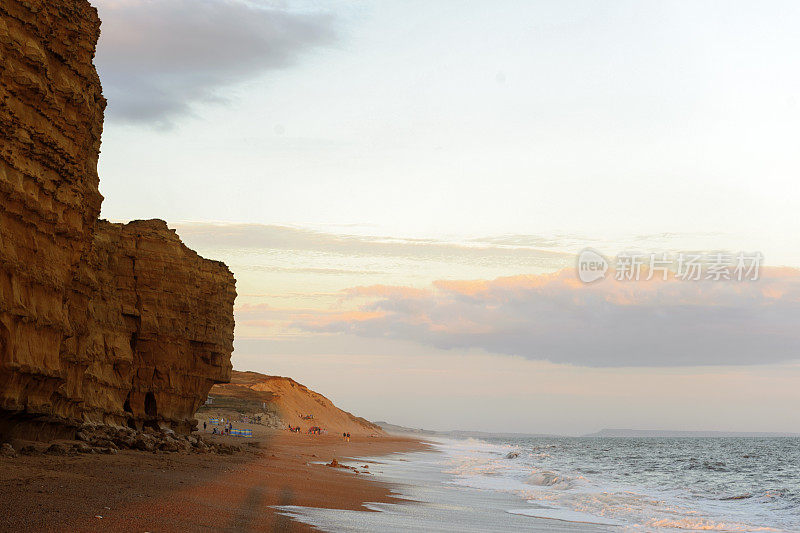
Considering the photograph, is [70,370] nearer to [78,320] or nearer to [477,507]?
[78,320]

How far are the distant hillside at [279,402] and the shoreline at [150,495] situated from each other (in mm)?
62593

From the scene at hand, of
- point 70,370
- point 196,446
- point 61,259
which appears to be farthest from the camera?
point 196,446

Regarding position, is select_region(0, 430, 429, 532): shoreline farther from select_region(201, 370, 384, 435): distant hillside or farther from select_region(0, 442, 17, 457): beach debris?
select_region(201, 370, 384, 435): distant hillside

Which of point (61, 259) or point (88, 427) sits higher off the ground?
point (61, 259)

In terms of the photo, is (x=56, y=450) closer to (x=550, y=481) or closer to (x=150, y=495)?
(x=150, y=495)

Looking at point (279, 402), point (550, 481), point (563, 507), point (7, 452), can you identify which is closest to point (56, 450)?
point (7, 452)

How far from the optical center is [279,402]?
324 feet

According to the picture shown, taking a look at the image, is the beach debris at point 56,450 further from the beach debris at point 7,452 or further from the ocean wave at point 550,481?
the ocean wave at point 550,481

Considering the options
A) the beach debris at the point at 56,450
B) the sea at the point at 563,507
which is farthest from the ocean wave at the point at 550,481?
the beach debris at the point at 56,450

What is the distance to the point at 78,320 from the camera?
74.6 ft

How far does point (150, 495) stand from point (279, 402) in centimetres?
8907

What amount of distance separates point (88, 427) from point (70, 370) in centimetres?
208

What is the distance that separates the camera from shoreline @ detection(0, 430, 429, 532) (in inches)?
372

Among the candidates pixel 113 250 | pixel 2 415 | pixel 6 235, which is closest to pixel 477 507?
pixel 2 415
